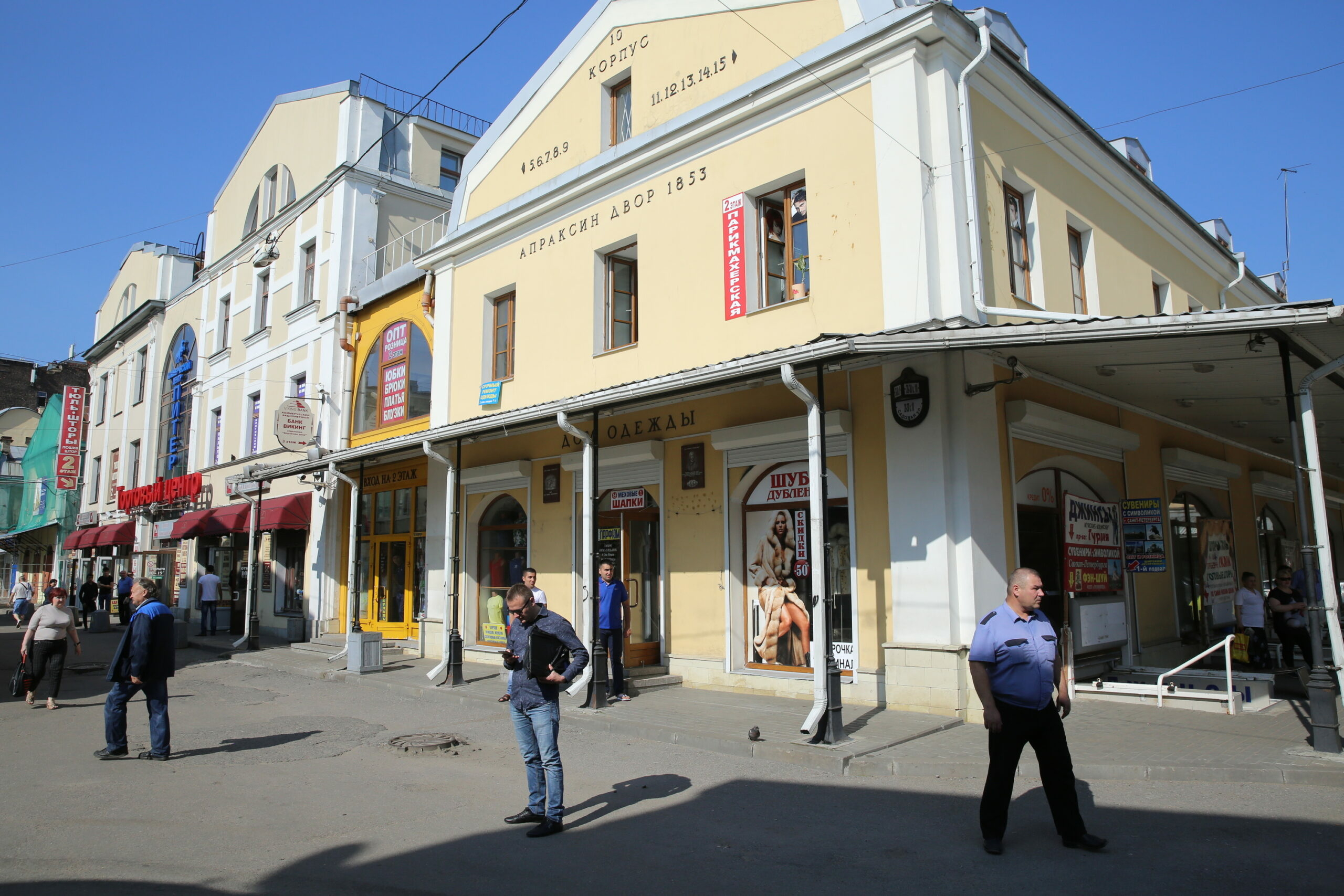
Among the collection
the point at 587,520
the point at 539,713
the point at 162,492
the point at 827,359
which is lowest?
the point at 539,713

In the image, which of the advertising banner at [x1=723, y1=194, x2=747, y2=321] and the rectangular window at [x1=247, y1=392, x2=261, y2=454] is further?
the rectangular window at [x1=247, y1=392, x2=261, y2=454]

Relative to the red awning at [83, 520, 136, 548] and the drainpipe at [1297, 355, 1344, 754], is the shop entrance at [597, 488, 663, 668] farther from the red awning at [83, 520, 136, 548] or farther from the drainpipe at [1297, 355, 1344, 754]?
the red awning at [83, 520, 136, 548]

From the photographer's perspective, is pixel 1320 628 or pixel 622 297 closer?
pixel 1320 628

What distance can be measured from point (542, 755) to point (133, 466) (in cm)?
3156

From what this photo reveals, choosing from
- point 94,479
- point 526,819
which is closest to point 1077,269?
point 526,819

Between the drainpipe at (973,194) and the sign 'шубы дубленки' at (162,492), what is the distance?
75.1 feet

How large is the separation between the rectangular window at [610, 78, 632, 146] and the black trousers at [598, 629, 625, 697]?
738cm

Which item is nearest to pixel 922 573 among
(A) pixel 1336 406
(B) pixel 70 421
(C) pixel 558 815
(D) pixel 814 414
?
(D) pixel 814 414

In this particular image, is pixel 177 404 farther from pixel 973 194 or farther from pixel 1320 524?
pixel 1320 524

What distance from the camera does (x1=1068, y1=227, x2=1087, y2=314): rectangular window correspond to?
12.5m

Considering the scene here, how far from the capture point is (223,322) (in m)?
25.7

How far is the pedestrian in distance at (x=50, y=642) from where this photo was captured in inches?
454

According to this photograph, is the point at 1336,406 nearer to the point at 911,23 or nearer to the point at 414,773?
the point at 911,23

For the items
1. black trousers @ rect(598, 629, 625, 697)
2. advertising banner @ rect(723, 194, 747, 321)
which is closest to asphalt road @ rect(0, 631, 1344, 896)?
black trousers @ rect(598, 629, 625, 697)
